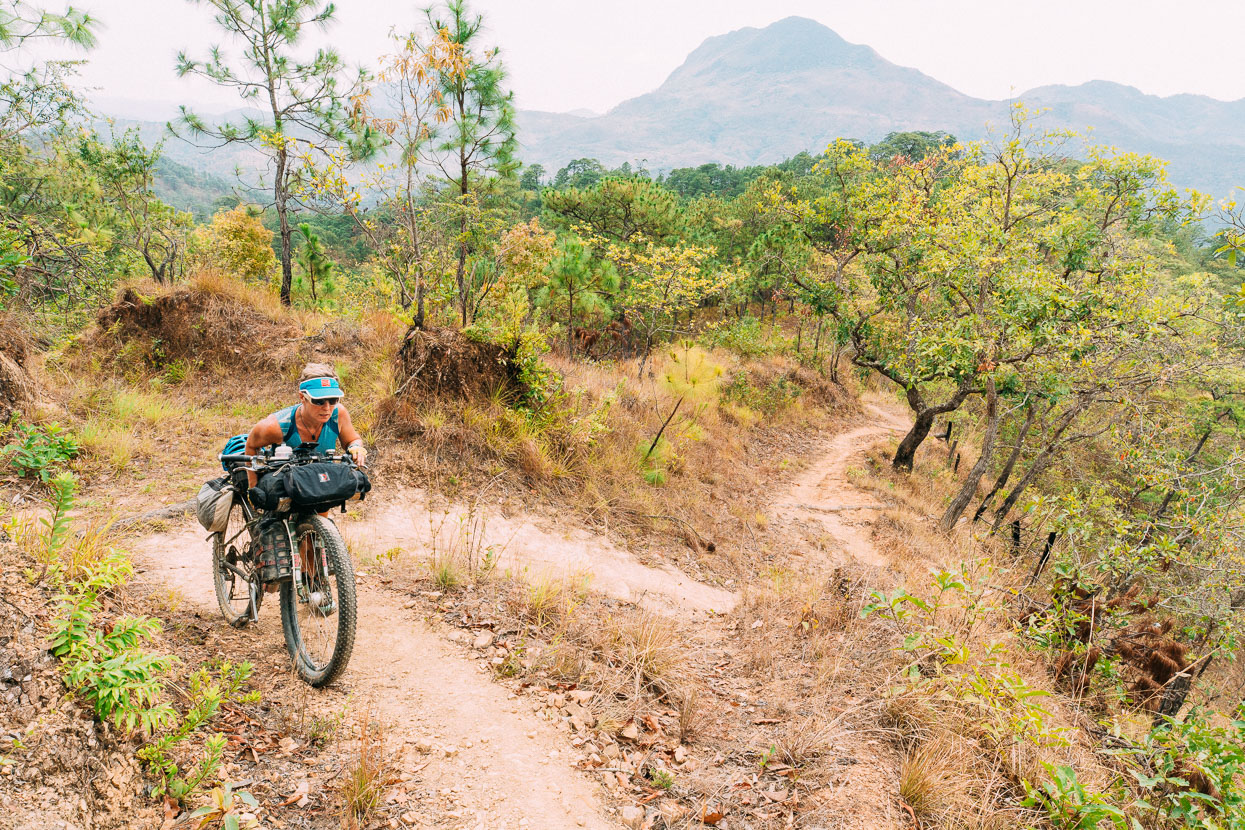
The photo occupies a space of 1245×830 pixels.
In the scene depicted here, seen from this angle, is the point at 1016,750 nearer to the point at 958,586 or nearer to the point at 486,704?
the point at 958,586

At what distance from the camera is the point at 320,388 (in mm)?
3387

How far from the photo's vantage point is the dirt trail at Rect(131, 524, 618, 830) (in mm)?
2605

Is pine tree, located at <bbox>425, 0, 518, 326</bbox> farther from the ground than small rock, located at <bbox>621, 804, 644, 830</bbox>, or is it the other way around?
pine tree, located at <bbox>425, 0, 518, 326</bbox>

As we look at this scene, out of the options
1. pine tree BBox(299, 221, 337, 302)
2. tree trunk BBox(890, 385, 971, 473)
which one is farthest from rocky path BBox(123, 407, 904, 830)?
pine tree BBox(299, 221, 337, 302)

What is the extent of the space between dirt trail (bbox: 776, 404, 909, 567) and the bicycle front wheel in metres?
7.27

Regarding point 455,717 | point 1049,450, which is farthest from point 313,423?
point 1049,450

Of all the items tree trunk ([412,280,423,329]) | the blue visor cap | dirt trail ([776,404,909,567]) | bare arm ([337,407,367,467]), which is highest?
tree trunk ([412,280,423,329])

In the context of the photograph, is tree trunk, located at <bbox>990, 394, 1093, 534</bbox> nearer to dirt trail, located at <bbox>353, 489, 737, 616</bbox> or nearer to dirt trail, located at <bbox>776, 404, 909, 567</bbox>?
dirt trail, located at <bbox>776, 404, 909, 567</bbox>

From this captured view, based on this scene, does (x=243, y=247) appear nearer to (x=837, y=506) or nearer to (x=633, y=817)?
(x=837, y=506)

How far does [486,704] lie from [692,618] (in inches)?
117

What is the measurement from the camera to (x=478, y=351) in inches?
317

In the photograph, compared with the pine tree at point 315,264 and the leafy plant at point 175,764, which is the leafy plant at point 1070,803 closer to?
the leafy plant at point 175,764

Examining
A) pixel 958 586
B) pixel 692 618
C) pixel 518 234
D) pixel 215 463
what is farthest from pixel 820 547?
pixel 215 463

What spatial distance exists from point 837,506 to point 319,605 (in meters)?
11.3
